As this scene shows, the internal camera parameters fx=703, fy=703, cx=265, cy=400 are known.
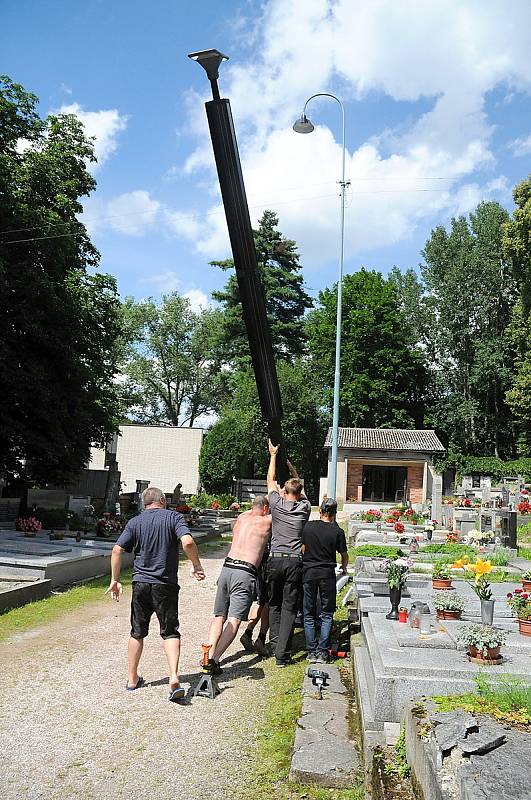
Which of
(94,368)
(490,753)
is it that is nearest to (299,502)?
(490,753)

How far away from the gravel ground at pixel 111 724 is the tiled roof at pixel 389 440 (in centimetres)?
2857

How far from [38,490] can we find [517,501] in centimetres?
1661

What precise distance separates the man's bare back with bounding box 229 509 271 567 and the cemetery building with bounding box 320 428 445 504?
2824 cm

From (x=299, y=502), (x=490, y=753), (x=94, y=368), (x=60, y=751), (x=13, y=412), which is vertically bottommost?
(x=60, y=751)

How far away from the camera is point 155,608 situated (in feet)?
20.3

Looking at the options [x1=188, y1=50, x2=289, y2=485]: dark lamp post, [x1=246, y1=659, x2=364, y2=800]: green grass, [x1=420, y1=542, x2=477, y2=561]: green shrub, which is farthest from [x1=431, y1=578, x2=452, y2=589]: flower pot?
[x1=420, y1=542, x2=477, y2=561]: green shrub

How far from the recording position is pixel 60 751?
191 inches

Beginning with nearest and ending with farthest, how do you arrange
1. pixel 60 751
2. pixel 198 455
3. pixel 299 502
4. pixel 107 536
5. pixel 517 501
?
1. pixel 60 751
2. pixel 299 502
3. pixel 107 536
4. pixel 517 501
5. pixel 198 455

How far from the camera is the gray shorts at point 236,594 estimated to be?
678 centimetres

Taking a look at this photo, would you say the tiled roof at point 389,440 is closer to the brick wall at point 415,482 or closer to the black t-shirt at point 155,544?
the brick wall at point 415,482

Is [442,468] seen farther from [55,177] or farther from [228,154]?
[228,154]

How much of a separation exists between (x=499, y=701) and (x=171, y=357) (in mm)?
50821

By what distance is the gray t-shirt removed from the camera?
24.5ft

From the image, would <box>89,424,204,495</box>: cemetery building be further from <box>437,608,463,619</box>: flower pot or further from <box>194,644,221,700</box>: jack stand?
<box>437,608,463,619</box>: flower pot
